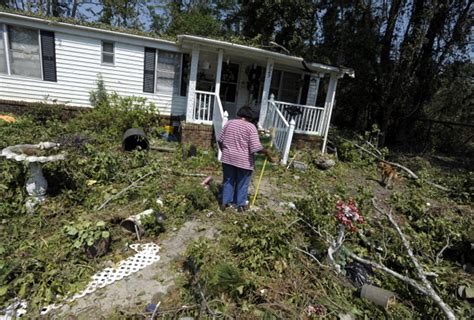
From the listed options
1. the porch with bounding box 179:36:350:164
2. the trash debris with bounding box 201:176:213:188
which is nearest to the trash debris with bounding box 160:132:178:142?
the porch with bounding box 179:36:350:164

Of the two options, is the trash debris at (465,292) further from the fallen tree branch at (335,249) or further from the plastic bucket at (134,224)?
the plastic bucket at (134,224)

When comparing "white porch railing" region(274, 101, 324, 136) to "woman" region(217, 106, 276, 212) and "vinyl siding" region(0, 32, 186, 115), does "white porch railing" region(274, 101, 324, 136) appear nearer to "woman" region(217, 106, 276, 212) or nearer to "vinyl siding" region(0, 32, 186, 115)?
"vinyl siding" region(0, 32, 186, 115)

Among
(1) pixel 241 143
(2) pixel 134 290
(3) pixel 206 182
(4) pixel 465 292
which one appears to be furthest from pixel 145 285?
(4) pixel 465 292

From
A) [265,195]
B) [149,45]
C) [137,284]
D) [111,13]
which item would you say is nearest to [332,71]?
[265,195]

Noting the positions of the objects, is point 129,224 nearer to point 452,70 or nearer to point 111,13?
point 452,70

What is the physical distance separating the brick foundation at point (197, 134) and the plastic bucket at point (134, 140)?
43.4 inches

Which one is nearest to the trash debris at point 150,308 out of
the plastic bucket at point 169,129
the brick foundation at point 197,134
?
the brick foundation at point 197,134

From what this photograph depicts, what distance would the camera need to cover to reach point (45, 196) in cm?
424

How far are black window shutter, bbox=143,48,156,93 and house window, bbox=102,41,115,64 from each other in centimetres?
105

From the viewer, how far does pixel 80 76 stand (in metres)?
8.66

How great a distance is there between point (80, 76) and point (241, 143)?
7.33m

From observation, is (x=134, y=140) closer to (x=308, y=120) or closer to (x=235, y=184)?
(x=235, y=184)

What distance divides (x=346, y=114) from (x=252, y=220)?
14.3 metres

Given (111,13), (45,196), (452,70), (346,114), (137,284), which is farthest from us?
(111,13)
